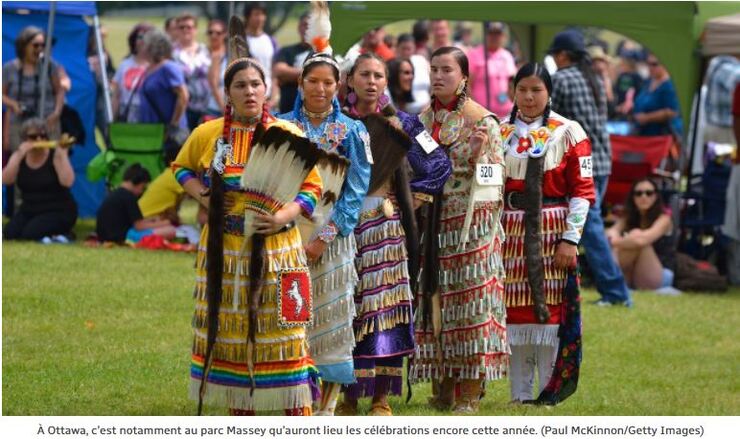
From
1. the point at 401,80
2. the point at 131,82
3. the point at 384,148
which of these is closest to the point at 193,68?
the point at 131,82

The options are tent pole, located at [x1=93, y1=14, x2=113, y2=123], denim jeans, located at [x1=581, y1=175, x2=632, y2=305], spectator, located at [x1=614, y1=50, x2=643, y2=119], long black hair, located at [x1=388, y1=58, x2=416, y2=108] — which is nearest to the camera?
denim jeans, located at [x1=581, y1=175, x2=632, y2=305]

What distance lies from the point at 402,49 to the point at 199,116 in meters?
2.75

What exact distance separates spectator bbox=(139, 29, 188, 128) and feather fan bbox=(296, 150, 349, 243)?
7776 mm

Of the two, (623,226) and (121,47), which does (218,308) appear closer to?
(623,226)

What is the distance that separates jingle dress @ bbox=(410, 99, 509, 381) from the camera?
6969mm

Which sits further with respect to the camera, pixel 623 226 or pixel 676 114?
pixel 676 114

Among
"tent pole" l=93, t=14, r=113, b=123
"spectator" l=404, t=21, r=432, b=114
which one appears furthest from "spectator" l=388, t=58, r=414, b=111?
"tent pole" l=93, t=14, r=113, b=123

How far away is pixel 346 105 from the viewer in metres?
6.94

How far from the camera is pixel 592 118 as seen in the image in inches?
448

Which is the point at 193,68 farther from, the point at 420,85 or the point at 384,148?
the point at 384,148

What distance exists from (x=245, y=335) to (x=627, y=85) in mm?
16655

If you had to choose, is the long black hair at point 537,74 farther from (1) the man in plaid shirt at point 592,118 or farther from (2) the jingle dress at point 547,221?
(1) the man in plaid shirt at point 592,118

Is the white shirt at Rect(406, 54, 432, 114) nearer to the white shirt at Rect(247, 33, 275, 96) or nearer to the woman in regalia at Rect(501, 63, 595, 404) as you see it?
the white shirt at Rect(247, 33, 275, 96)
